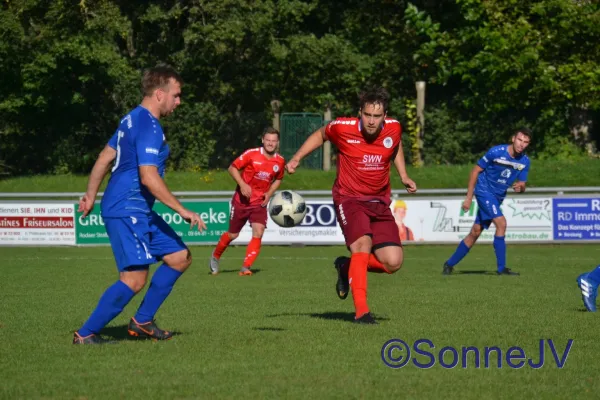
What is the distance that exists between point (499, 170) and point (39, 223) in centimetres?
1118

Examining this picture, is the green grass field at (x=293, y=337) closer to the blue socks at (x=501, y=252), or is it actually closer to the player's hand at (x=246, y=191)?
the blue socks at (x=501, y=252)

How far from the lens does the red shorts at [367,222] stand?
9156 millimetres

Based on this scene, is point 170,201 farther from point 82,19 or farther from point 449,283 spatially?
point 82,19

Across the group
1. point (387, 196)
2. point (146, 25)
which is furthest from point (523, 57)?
point (387, 196)

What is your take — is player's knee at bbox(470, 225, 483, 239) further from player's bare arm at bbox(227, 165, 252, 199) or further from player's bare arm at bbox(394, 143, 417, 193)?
player's bare arm at bbox(394, 143, 417, 193)

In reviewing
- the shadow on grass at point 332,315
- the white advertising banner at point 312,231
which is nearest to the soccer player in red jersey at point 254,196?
the shadow on grass at point 332,315

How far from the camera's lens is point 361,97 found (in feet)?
30.2

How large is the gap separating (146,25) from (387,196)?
2240 centimetres

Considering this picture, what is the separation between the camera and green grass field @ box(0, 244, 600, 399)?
20.3ft

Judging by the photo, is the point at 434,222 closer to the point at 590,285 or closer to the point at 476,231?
the point at 476,231

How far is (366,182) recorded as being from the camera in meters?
9.41

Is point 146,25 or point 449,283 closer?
point 449,283

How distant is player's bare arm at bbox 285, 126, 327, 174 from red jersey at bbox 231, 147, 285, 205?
6.38 metres

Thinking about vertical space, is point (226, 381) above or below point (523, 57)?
below
